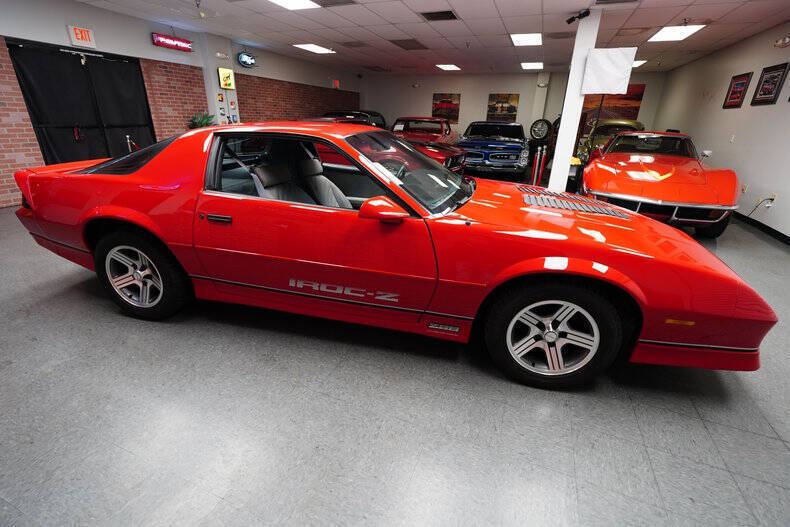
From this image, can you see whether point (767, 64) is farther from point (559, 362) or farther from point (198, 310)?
point (198, 310)

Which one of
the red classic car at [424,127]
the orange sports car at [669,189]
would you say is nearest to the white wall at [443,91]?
the red classic car at [424,127]

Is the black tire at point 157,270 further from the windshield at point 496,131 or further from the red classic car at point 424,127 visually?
the windshield at point 496,131

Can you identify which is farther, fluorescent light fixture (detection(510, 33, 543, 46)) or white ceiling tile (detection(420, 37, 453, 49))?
white ceiling tile (detection(420, 37, 453, 49))

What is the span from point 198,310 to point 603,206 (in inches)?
113

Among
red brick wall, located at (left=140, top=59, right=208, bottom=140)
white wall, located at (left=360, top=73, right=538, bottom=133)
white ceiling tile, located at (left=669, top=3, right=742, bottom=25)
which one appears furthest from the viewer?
white wall, located at (left=360, top=73, right=538, bottom=133)

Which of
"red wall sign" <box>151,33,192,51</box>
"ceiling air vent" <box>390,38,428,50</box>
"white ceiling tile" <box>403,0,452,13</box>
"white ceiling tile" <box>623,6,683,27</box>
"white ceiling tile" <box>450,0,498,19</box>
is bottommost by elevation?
"red wall sign" <box>151,33,192,51</box>

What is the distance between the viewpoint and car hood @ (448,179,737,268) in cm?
168

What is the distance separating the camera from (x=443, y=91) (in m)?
15.0

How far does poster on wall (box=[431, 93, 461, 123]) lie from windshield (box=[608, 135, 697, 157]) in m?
10.4

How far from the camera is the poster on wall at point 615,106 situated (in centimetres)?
1286

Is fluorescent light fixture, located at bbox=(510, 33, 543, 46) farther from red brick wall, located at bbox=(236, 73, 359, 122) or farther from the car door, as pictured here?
the car door

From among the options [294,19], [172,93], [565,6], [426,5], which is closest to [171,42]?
[172,93]

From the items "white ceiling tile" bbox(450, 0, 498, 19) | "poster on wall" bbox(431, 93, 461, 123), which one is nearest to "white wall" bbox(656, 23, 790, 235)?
"white ceiling tile" bbox(450, 0, 498, 19)

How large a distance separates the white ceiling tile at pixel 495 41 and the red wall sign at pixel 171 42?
6.52m
